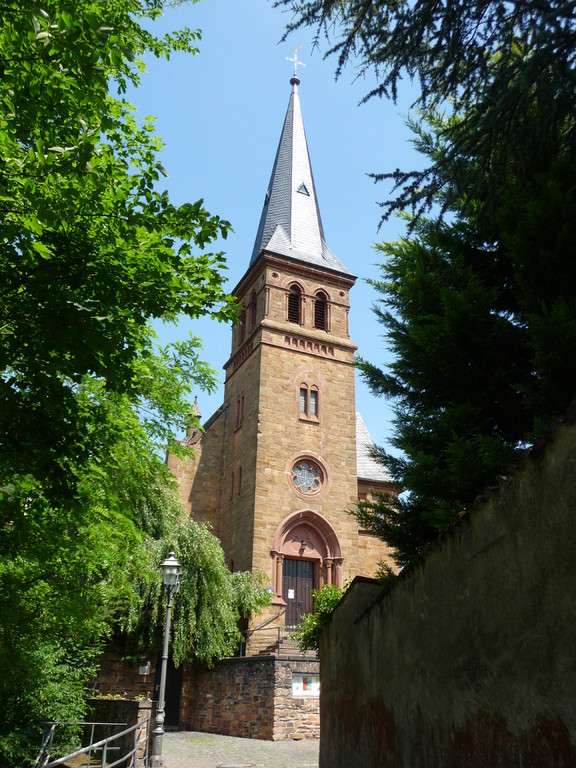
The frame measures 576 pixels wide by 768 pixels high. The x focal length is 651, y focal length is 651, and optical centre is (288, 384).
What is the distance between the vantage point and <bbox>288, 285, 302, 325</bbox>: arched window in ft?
93.0

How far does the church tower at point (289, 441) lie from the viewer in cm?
2402

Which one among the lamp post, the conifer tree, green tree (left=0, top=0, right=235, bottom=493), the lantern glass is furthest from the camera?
the lantern glass

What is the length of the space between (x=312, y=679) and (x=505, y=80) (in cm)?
1562

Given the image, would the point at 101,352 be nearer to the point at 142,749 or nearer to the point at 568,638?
the point at 568,638

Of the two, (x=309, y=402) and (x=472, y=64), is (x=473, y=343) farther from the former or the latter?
(x=309, y=402)

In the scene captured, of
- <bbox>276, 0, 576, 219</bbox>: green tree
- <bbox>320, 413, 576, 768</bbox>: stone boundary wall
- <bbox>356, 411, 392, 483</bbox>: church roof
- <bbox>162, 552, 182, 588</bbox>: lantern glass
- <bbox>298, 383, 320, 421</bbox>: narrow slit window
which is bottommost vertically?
<bbox>320, 413, 576, 768</bbox>: stone boundary wall

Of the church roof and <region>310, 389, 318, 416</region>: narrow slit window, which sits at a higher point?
<region>310, 389, 318, 416</region>: narrow slit window

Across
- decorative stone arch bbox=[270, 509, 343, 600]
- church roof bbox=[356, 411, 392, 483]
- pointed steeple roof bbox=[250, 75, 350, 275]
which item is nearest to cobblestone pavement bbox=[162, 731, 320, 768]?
decorative stone arch bbox=[270, 509, 343, 600]

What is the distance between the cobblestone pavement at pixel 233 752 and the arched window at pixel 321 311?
16.7m

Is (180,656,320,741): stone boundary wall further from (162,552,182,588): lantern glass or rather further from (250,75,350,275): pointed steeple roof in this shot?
(250,75,350,275): pointed steeple roof

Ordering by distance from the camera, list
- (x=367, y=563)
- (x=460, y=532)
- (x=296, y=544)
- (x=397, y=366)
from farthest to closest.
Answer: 1. (x=367, y=563)
2. (x=296, y=544)
3. (x=397, y=366)
4. (x=460, y=532)

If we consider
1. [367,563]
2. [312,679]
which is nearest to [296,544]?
[367,563]

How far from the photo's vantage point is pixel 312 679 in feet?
57.4

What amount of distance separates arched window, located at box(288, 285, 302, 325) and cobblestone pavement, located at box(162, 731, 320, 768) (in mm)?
16433
